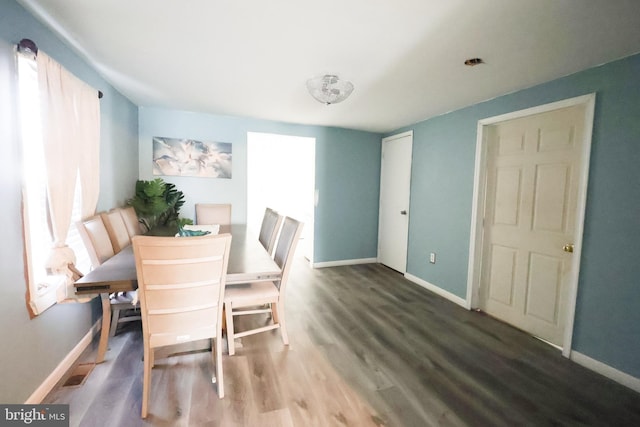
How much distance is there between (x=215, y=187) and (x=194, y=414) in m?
2.86

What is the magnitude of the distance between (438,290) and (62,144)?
382 centimetres

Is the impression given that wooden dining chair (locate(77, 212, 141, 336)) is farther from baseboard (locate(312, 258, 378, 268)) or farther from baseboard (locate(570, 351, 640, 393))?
baseboard (locate(570, 351, 640, 393))

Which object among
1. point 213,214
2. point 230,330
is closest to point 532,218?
point 230,330

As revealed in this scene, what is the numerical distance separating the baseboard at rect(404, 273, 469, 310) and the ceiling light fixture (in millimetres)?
2577

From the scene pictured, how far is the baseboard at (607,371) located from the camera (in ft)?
5.76

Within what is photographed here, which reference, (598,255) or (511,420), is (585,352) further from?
(511,420)

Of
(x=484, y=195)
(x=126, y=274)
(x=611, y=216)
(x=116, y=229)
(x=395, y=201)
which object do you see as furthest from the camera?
(x=395, y=201)

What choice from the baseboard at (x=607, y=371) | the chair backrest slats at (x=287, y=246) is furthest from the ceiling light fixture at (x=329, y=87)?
the baseboard at (x=607, y=371)

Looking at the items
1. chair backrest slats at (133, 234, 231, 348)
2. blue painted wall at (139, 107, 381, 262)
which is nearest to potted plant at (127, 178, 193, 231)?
blue painted wall at (139, 107, 381, 262)

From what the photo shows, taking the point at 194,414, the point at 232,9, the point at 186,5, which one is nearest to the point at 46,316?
the point at 194,414

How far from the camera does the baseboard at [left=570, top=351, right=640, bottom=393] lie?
1.76m

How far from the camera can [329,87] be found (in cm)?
204

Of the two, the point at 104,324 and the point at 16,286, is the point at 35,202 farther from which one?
the point at 104,324

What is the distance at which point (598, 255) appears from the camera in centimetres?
194
